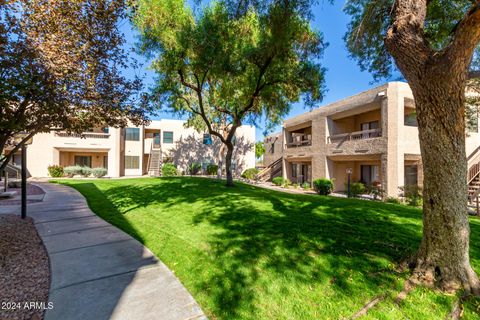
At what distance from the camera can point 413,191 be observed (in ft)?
43.9

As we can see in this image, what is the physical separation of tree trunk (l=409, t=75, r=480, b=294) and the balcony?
13197mm

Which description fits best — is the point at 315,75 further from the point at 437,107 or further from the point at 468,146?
the point at 468,146

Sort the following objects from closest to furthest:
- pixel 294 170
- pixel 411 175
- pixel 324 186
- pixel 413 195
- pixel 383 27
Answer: pixel 383 27
pixel 413 195
pixel 411 175
pixel 324 186
pixel 294 170

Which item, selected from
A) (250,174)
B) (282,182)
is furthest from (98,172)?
(282,182)

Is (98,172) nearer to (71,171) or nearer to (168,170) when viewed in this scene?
(71,171)

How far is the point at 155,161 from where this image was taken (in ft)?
88.9

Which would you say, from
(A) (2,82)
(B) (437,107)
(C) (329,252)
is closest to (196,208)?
(C) (329,252)

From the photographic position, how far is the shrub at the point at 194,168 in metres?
27.9

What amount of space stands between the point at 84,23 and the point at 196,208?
5454 millimetres

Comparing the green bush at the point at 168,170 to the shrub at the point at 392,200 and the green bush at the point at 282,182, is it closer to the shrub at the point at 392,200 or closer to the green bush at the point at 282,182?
the green bush at the point at 282,182

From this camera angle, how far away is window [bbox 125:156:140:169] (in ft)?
89.7

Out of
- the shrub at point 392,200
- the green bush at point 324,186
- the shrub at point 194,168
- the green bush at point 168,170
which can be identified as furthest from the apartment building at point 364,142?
the green bush at point 168,170

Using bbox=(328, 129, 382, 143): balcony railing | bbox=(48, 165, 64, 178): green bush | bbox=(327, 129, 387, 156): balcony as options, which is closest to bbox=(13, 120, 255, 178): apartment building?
bbox=(48, 165, 64, 178): green bush

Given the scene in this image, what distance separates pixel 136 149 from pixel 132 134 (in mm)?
1794
